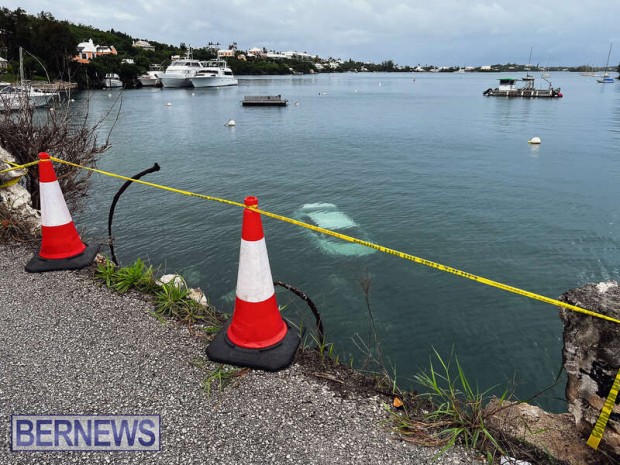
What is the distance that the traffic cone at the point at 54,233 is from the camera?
4.89 m

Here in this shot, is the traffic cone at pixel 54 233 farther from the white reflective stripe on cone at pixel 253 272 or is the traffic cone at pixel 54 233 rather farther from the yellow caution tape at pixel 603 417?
the yellow caution tape at pixel 603 417

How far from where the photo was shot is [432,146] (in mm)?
27703

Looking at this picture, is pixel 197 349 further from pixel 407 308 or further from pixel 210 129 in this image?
pixel 210 129

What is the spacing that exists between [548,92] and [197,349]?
76.8 meters

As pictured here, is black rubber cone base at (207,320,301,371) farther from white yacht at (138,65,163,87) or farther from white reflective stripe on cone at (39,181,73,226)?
white yacht at (138,65,163,87)

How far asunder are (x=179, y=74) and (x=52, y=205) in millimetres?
88954

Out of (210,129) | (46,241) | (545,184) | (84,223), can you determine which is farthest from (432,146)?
(46,241)

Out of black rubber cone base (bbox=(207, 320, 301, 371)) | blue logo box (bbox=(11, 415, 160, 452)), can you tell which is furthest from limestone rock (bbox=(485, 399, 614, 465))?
blue logo box (bbox=(11, 415, 160, 452))

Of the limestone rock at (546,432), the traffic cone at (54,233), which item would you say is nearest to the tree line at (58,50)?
the traffic cone at (54,233)

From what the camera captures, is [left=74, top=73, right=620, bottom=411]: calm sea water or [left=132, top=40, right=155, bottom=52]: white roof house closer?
[left=74, top=73, right=620, bottom=411]: calm sea water

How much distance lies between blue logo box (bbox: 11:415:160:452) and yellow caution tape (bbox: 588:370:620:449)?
2.93 m

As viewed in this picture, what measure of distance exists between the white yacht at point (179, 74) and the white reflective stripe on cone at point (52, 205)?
8864cm

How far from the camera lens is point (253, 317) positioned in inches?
141

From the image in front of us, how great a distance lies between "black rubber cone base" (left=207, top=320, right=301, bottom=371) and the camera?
3.42 m
